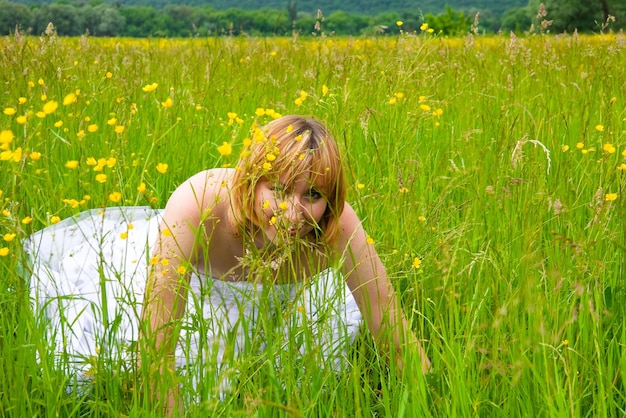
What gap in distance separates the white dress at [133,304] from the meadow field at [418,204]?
0.07 meters

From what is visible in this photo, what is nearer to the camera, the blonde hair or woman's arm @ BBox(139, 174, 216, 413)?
woman's arm @ BBox(139, 174, 216, 413)

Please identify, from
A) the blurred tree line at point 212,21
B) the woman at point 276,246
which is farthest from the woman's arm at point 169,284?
the blurred tree line at point 212,21

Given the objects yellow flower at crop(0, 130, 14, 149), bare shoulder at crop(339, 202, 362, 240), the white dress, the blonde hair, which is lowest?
the white dress

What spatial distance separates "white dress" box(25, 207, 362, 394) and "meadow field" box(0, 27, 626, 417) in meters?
0.07

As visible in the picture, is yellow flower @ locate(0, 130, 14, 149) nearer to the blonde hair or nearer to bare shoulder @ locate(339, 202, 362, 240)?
the blonde hair

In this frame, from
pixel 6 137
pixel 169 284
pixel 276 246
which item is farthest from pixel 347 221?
pixel 6 137

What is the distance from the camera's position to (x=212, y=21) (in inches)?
600

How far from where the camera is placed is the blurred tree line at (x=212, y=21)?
373 centimetres

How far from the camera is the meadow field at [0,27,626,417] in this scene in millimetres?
1312

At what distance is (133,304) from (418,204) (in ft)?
3.10

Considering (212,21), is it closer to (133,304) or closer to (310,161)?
A: (310,161)

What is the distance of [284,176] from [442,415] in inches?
25.9

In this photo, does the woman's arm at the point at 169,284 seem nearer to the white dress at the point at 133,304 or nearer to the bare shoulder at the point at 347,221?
the white dress at the point at 133,304

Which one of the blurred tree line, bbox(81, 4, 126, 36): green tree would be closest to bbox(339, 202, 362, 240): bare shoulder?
the blurred tree line
